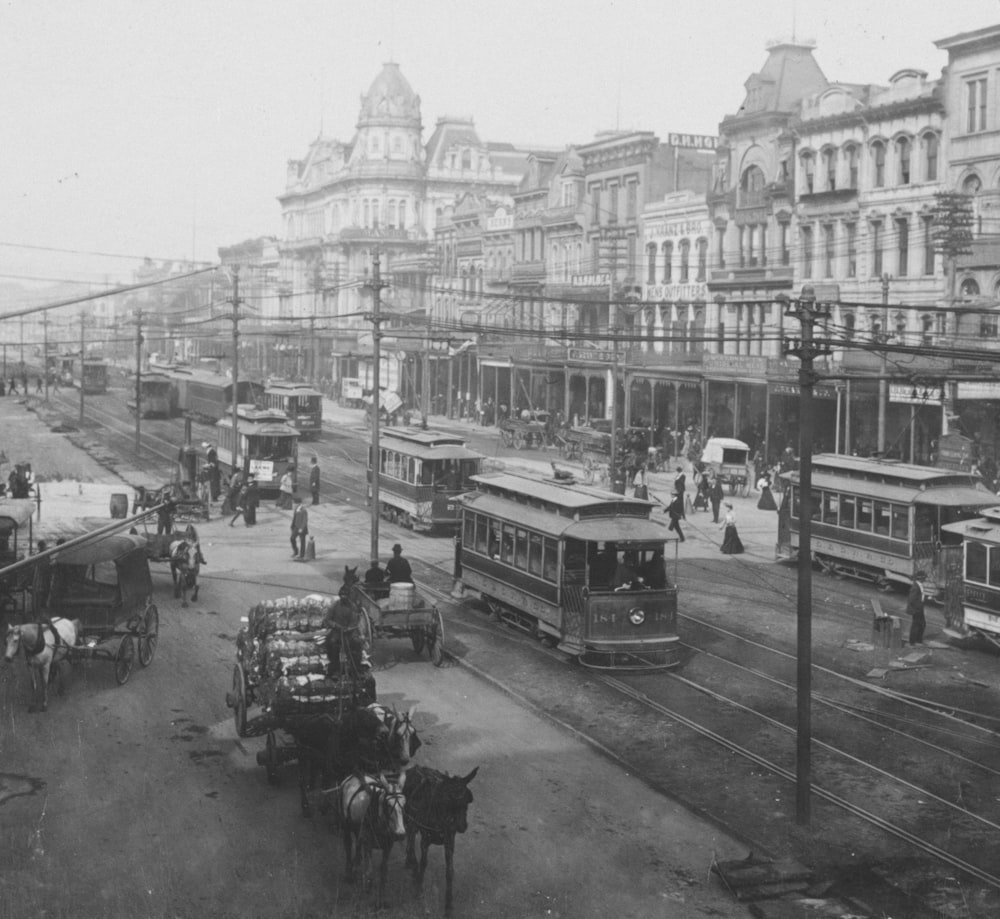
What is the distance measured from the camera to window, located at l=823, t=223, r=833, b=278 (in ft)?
184

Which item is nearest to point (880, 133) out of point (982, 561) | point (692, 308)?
point (692, 308)

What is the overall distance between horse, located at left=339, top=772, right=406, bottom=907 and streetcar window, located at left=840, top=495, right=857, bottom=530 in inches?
786

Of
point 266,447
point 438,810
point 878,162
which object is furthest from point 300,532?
point 878,162

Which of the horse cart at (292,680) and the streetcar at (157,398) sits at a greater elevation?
the streetcar at (157,398)

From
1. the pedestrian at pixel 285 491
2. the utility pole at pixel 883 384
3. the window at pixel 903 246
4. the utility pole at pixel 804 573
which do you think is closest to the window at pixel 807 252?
the window at pixel 903 246

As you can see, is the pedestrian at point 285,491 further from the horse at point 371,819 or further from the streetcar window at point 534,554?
the horse at point 371,819

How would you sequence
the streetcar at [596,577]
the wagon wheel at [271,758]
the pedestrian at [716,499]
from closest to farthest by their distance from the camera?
1. the wagon wheel at [271,758]
2. the streetcar at [596,577]
3. the pedestrian at [716,499]

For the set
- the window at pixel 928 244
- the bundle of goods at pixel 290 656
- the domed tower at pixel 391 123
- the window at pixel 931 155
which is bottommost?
the bundle of goods at pixel 290 656

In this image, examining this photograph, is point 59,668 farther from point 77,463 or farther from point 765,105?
point 765,105

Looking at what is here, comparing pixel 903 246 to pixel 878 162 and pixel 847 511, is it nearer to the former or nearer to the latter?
pixel 878 162

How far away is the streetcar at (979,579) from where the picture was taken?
23594 millimetres

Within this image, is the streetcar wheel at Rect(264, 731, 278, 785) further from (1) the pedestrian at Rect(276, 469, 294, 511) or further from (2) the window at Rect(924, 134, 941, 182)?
(2) the window at Rect(924, 134, 941, 182)

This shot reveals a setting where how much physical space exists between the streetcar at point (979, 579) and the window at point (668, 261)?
146ft

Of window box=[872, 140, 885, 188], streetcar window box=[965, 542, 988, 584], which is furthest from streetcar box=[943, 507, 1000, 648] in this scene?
window box=[872, 140, 885, 188]
